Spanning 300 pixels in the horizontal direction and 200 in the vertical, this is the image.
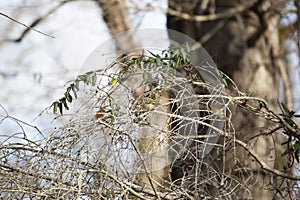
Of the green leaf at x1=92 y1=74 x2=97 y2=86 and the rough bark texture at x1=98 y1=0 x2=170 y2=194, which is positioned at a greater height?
the green leaf at x1=92 y1=74 x2=97 y2=86

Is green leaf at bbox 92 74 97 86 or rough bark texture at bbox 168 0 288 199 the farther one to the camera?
rough bark texture at bbox 168 0 288 199

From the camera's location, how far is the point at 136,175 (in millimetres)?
2041

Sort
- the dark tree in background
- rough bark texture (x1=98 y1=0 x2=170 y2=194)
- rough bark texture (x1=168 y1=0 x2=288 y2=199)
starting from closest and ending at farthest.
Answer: the dark tree in background
rough bark texture (x1=98 y1=0 x2=170 y2=194)
rough bark texture (x1=168 y1=0 x2=288 y2=199)

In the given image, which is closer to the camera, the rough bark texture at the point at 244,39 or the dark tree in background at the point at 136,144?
the dark tree in background at the point at 136,144

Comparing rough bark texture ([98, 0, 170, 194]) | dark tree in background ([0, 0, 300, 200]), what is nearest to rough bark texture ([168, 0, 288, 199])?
dark tree in background ([0, 0, 300, 200])

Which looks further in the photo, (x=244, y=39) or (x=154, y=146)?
(x=244, y=39)

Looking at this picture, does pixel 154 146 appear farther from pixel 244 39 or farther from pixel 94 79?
pixel 244 39

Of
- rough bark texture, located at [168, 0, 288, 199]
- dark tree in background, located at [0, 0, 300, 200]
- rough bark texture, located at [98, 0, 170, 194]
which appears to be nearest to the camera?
dark tree in background, located at [0, 0, 300, 200]

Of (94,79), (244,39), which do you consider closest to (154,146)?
(94,79)

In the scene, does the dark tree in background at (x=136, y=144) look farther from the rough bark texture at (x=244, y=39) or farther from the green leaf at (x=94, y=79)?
the rough bark texture at (x=244, y=39)

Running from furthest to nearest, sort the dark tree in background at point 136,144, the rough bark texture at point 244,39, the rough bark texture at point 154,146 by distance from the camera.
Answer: the rough bark texture at point 244,39 < the rough bark texture at point 154,146 < the dark tree in background at point 136,144

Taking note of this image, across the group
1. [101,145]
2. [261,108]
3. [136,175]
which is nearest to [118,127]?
[101,145]

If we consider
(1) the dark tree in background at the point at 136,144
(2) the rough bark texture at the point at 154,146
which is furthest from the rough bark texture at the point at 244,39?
(2) the rough bark texture at the point at 154,146

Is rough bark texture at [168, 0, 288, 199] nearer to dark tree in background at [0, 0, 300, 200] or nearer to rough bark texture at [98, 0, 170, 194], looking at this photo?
dark tree in background at [0, 0, 300, 200]
